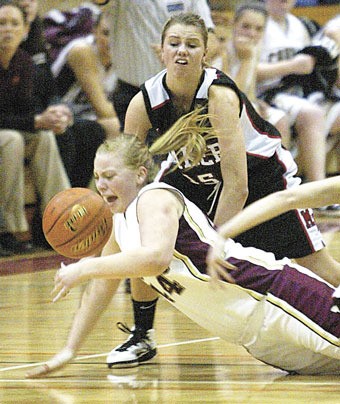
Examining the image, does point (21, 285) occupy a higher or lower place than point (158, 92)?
lower

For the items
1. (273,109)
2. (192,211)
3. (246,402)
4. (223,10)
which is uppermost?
(192,211)

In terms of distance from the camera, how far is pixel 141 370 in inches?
141

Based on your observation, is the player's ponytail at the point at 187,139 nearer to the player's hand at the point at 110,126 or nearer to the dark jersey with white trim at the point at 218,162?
the dark jersey with white trim at the point at 218,162

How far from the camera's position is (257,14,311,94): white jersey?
8242 mm

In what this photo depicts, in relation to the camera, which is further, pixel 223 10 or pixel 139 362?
pixel 223 10

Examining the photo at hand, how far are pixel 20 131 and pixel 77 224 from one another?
346 centimetres

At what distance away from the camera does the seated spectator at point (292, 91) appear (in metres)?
8.20

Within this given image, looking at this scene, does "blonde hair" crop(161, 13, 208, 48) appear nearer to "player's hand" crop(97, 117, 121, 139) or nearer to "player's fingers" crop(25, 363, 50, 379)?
"player's fingers" crop(25, 363, 50, 379)

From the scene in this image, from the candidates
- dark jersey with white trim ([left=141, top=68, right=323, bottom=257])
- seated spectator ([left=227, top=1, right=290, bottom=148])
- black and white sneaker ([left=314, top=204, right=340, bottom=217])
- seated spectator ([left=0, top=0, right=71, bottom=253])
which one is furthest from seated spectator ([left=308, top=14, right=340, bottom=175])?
dark jersey with white trim ([left=141, top=68, right=323, bottom=257])

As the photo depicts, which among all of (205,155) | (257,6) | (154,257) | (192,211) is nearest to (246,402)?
→ (154,257)

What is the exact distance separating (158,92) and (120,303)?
59.2 inches

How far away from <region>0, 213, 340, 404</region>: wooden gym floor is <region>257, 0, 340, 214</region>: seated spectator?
3498mm

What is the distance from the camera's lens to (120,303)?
5.10 meters

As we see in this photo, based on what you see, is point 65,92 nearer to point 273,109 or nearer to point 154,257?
point 273,109
